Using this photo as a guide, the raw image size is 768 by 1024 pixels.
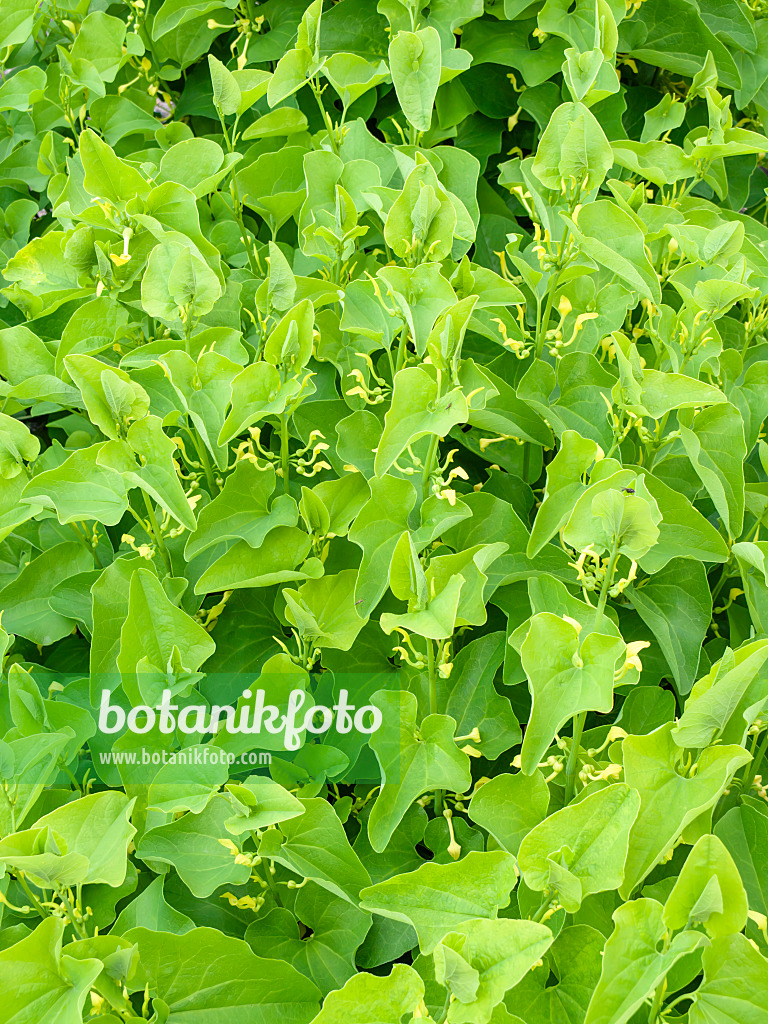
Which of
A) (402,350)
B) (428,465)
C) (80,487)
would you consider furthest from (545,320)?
(80,487)

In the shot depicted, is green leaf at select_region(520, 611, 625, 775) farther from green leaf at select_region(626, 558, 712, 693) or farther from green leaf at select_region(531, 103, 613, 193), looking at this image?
green leaf at select_region(531, 103, 613, 193)

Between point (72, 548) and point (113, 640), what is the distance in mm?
226

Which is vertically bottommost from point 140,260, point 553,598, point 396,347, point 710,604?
point 710,604

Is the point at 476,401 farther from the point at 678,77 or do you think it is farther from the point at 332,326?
the point at 678,77

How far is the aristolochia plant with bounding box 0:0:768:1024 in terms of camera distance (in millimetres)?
844

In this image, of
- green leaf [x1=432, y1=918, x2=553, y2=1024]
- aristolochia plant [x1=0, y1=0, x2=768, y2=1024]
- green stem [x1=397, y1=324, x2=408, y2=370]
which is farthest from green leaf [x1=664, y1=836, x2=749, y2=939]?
green stem [x1=397, y1=324, x2=408, y2=370]

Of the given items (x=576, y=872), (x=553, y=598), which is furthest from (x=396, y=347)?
(x=576, y=872)

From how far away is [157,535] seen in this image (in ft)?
3.80

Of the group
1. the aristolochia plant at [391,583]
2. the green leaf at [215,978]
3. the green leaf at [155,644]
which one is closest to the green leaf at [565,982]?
the aristolochia plant at [391,583]

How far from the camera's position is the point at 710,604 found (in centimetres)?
114

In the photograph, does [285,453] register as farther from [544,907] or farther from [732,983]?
[732,983]

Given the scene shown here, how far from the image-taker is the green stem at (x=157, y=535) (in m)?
1.12

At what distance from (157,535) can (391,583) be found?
14.2 inches

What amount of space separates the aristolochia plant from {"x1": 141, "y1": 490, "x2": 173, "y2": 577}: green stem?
0.01 meters
